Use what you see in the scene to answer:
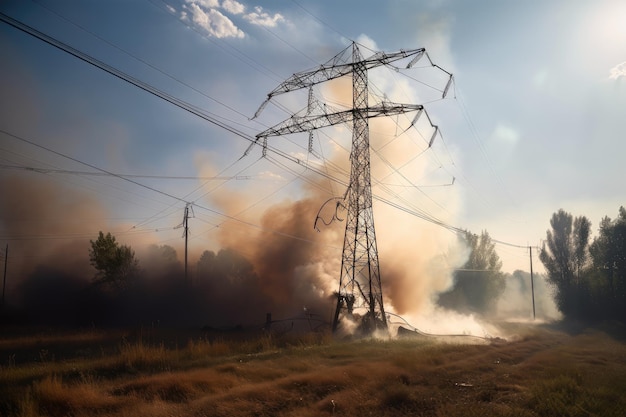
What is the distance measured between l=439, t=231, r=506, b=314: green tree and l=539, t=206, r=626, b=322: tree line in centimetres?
1166

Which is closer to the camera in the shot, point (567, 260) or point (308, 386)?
point (308, 386)

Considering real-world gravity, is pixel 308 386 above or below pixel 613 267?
below

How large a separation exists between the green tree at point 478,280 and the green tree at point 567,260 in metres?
11.5

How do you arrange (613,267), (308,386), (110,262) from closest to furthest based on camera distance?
(308,386) < (110,262) < (613,267)

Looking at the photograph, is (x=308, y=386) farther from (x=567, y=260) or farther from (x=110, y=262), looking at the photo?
(x=567, y=260)

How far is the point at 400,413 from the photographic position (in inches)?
493

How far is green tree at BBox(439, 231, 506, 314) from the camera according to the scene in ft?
273

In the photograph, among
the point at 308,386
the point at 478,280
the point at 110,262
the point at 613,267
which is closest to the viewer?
the point at 308,386

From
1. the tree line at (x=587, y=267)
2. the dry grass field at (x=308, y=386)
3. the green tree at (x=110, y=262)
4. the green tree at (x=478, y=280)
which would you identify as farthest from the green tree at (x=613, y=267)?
the green tree at (x=110, y=262)

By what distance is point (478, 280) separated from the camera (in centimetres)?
8700

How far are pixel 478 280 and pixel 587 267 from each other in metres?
19.4

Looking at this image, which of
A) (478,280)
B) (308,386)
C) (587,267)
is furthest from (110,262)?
(587,267)

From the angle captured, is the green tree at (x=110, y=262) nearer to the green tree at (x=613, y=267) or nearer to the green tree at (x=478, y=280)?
the green tree at (x=478, y=280)

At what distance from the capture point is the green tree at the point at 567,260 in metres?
74.1
